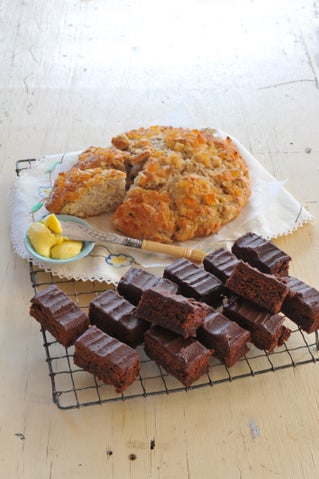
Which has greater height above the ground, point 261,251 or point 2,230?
point 261,251

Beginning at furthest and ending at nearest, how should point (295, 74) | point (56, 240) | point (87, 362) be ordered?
1. point (295, 74)
2. point (56, 240)
3. point (87, 362)

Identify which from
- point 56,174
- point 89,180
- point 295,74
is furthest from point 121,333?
point 295,74

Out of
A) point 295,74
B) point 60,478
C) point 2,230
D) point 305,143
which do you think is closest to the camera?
point 60,478

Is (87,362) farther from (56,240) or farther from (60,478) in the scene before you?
(56,240)

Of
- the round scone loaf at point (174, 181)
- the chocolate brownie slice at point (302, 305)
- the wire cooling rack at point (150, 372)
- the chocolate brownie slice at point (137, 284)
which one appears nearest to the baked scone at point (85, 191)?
the round scone loaf at point (174, 181)

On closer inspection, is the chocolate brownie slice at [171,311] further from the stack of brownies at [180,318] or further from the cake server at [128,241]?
the cake server at [128,241]

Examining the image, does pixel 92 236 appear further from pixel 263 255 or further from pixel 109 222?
pixel 263 255
